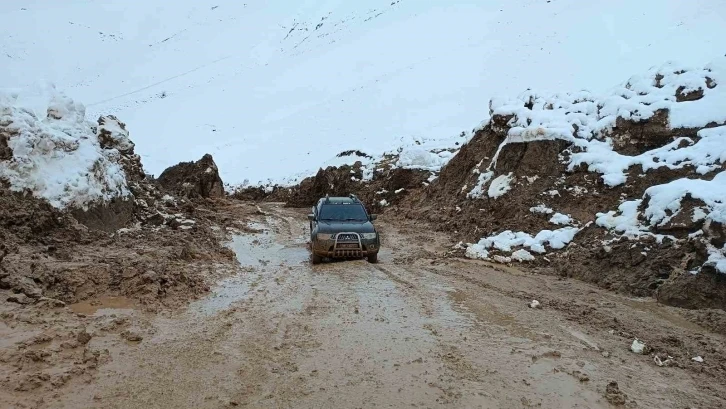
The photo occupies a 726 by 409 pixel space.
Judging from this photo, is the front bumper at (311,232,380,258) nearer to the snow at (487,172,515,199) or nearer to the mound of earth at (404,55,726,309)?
the mound of earth at (404,55,726,309)

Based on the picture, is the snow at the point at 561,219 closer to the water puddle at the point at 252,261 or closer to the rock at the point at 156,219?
the water puddle at the point at 252,261

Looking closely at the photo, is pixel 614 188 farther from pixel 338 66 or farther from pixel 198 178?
pixel 338 66

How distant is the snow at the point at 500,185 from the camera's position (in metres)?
14.6

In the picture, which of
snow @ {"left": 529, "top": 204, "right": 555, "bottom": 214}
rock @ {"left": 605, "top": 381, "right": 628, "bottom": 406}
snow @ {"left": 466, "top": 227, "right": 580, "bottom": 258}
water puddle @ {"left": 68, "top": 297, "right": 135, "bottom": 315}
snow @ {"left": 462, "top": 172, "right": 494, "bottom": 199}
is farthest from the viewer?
snow @ {"left": 462, "top": 172, "right": 494, "bottom": 199}

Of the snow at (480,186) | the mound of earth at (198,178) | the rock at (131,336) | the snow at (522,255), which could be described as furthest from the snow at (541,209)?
the mound of earth at (198,178)

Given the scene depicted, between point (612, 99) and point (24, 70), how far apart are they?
184ft

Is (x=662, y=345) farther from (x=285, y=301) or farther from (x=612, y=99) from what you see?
(x=612, y=99)

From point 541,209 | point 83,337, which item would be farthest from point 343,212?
point 83,337

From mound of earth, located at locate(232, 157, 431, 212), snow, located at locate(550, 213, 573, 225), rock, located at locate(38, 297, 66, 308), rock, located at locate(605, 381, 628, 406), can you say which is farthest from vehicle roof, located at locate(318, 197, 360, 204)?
rock, located at locate(605, 381, 628, 406)

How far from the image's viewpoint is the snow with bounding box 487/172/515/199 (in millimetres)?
14586

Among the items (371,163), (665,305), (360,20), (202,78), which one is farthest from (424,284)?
(360,20)

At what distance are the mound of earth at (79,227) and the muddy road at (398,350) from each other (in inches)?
24.6

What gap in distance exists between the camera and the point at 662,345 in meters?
5.99

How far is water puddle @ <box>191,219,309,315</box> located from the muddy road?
0.08 m
